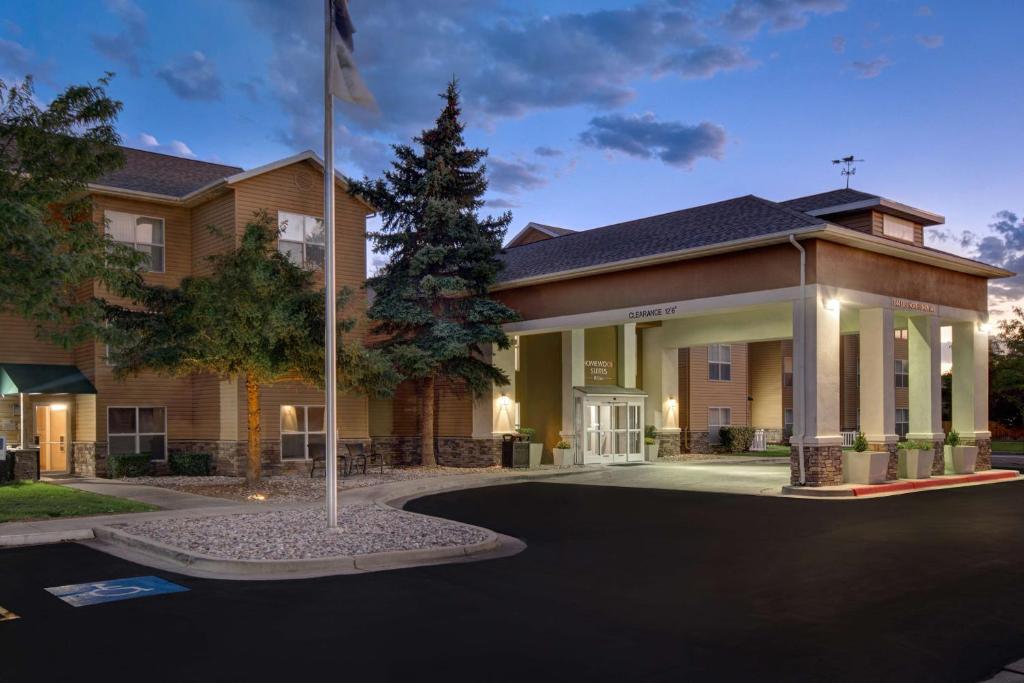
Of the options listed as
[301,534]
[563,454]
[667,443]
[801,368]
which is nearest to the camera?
[301,534]

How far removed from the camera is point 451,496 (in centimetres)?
2020

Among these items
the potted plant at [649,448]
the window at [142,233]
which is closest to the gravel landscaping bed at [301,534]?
the window at [142,233]

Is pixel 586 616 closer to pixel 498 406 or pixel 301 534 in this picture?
pixel 301 534

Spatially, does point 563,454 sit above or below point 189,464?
below

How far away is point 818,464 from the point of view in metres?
20.8

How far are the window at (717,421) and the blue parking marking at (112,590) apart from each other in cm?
3344

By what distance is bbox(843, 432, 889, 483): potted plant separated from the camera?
21.7 meters

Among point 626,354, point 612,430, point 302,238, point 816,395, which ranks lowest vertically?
point 612,430

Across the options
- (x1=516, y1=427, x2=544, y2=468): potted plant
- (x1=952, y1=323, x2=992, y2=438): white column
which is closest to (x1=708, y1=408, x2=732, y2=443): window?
(x1=516, y1=427, x2=544, y2=468): potted plant

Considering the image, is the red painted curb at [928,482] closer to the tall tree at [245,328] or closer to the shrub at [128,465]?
the tall tree at [245,328]

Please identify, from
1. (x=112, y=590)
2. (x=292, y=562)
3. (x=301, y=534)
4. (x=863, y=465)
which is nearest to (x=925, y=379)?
(x=863, y=465)

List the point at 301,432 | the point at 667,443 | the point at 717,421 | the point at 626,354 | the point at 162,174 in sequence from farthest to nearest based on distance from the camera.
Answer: the point at 717,421
the point at 667,443
the point at 626,354
the point at 162,174
the point at 301,432

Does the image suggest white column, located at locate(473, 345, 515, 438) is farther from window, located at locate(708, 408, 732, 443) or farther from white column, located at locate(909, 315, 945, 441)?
window, located at locate(708, 408, 732, 443)

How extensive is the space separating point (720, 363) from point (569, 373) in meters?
13.6
